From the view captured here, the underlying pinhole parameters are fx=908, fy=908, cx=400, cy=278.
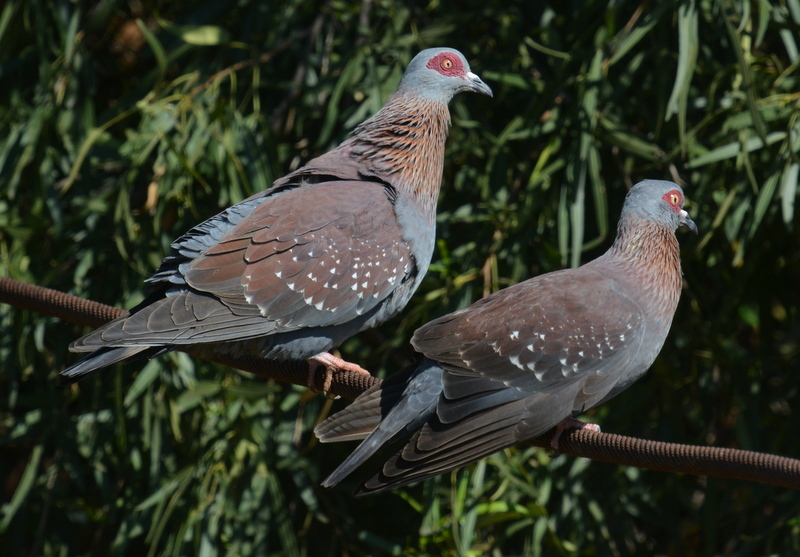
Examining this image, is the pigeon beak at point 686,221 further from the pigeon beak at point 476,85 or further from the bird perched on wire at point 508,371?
the pigeon beak at point 476,85

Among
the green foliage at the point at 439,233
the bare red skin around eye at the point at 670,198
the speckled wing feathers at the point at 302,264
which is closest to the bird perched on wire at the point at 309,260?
the speckled wing feathers at the point at 302,264

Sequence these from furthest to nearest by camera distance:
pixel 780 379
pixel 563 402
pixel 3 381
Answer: pixel 3 381
pixel 780 379
pixel 563 402

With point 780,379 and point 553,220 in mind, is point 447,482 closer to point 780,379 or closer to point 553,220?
point 553,220

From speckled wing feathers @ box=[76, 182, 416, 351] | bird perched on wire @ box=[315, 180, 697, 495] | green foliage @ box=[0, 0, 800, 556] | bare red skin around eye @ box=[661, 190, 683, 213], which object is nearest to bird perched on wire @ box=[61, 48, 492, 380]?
speckled wing feathers @ box=[76, 182, 416, 351]

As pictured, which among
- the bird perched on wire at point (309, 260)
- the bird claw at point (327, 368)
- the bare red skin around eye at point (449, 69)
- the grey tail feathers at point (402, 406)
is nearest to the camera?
the grey tail feathers at point (402, 406)

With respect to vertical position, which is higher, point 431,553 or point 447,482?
point 447,482

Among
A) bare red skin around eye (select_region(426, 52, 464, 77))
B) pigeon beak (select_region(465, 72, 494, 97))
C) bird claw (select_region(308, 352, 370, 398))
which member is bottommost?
bird claw (select_region(308, 352, 370, 398))

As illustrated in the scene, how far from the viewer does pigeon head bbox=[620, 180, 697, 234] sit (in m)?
2.80

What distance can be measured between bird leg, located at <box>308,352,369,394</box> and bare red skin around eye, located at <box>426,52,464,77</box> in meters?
1.04

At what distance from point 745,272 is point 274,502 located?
6.48 feet

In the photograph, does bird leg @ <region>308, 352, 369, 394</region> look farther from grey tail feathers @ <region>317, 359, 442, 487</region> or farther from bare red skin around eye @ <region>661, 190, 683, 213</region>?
bare red skin around eye @ <region>661, 190, 683, 213</region>

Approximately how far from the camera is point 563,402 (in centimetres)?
236

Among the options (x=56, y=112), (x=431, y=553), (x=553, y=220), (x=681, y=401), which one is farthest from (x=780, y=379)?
(x=56, y=112)

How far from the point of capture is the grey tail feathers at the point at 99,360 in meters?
2.13
